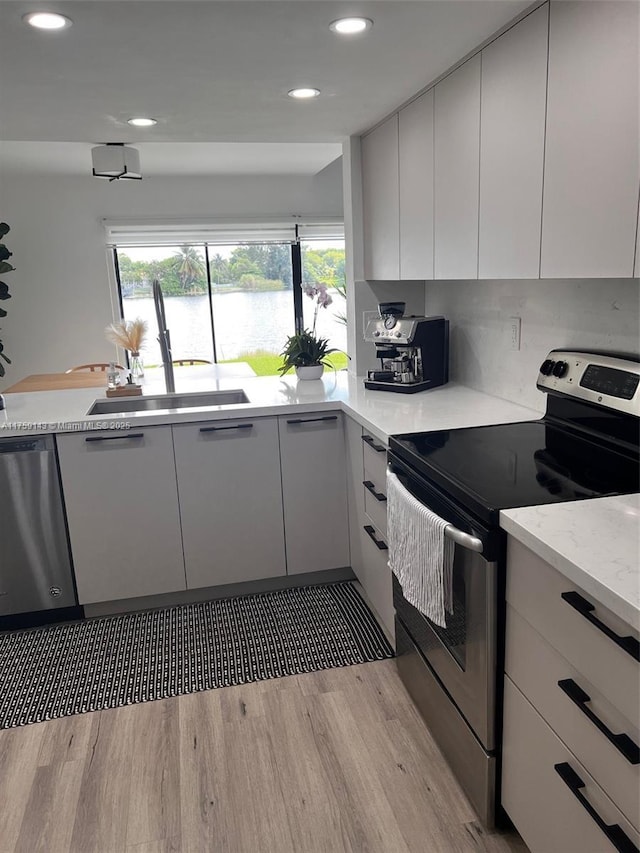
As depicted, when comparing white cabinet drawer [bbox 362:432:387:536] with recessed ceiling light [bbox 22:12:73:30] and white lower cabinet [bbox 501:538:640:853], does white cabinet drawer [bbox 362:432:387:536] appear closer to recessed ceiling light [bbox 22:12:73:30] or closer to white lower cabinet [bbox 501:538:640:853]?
white lower cabinet [bbox 501:538:640:853]

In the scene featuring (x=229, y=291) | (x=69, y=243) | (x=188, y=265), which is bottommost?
(x=229, y=291)

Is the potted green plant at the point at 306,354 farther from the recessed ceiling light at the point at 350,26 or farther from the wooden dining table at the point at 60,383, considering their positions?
the recessed ceiling light at the point at 350,26

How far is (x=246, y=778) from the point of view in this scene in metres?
1.79

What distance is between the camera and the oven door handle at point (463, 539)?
1.39 m

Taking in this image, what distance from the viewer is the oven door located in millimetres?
1401

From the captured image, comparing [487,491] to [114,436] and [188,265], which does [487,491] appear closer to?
[114,436]

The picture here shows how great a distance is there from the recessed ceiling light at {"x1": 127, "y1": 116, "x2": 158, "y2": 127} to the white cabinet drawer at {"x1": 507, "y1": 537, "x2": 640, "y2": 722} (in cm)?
224

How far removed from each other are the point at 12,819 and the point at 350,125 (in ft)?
9.45

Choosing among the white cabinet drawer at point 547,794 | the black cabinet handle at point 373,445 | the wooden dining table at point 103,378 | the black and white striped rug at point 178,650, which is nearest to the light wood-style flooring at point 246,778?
the black and white striped rug at point 178,650

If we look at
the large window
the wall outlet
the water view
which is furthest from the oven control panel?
the water view

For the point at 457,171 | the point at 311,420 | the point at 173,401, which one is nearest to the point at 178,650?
the point at 311,420

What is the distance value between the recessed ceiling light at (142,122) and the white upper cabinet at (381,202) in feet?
3.28

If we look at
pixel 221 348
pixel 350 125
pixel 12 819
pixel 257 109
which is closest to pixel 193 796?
pixel 12 819

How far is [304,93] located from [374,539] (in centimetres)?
169
